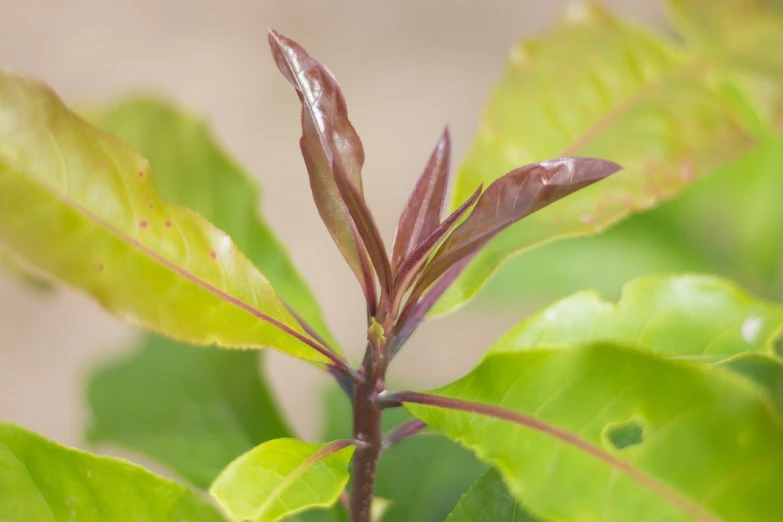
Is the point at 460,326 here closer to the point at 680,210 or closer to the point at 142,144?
the point at 680,210

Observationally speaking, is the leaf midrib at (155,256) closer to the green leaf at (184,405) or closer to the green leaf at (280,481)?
the green leaf at (280,481)

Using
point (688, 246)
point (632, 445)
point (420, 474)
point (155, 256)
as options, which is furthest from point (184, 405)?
point (688, 246)

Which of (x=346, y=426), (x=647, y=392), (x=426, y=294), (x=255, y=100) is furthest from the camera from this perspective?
(x=255, y=100)

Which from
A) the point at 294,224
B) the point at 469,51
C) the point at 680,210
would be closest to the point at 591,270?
the point at 680,210

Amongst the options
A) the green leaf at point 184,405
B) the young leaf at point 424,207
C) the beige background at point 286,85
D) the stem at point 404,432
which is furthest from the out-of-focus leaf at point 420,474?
the beige background at point 286,85

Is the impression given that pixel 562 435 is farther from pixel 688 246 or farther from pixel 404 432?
pixel 688 246

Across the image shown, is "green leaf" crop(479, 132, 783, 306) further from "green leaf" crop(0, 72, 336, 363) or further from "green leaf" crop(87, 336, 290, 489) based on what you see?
"green leaf" crop(0, 72, 336, 363)

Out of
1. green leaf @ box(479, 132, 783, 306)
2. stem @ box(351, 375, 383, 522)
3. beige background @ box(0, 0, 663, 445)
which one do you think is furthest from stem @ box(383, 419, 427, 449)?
beige background @ box(0, 0, 663, 445)
